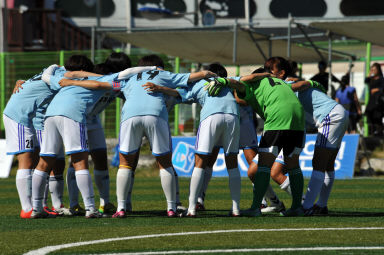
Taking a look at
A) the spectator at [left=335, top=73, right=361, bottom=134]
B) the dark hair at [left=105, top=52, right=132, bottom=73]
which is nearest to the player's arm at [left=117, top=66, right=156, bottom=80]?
the dark hair at [left=105, top=52, right=132, bottom=73]

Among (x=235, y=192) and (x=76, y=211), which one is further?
(x=76, y=211)

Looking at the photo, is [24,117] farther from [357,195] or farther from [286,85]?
[357,195]

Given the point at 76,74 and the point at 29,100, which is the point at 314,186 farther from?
the point at 29,100

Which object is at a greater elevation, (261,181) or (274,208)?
(261,181)

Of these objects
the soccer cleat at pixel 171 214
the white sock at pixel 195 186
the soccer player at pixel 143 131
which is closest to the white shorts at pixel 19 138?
the soccer player at pixel 143 131

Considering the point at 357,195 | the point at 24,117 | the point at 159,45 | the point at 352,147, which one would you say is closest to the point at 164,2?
the point at 159,45

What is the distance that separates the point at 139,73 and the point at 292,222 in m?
→ 2.49

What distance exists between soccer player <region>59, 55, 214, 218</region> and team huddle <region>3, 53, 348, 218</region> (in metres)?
0.01

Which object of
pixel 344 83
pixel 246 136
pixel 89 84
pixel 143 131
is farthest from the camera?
pixel 344 83

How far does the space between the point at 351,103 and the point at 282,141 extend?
10.3 metres

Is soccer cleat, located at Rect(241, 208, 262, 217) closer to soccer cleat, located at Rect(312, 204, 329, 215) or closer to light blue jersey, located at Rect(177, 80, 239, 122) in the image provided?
soccer cleat, located at Rect(312, 204, 329, 215)

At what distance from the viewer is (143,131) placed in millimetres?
9039

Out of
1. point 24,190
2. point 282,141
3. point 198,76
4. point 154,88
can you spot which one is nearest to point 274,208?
point 282,141

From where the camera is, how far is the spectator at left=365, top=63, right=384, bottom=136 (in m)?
18.7
